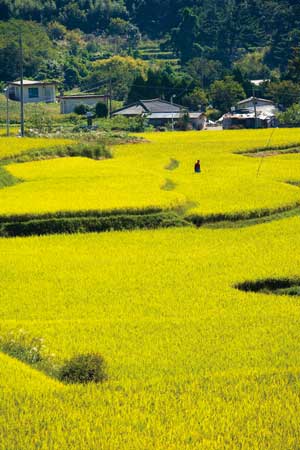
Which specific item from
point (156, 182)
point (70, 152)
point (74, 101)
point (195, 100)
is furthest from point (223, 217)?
point (195, 100)

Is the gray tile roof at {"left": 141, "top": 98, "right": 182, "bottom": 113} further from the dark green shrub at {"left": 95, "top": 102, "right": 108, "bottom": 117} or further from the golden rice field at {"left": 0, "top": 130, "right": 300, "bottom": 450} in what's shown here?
the golden rice field at {"left": 0, "top": 130, "right": 300, "bottom": 450}

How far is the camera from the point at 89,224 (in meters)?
22.5

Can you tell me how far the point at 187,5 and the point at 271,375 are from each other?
3347 inches

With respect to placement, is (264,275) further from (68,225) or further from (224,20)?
(224,20)

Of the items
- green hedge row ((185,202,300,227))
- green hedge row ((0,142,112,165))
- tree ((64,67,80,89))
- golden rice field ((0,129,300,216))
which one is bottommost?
tree ((64,67,80,89))

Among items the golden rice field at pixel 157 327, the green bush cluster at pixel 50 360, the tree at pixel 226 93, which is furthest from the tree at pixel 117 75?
the green bush cluster at pixel 50 360

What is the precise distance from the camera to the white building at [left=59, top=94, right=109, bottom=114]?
6191cm

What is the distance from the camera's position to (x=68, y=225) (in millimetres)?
22344

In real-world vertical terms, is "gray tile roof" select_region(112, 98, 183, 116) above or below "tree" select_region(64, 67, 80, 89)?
above

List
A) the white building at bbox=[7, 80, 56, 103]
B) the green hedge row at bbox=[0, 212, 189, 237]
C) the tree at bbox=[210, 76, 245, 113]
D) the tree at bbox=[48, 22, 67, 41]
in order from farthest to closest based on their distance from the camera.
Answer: the tree at bbox=[48, 22, 67, 41] → the tree at bbox=[210, 76, 245, 113] → the white building at bbox=[7, 80, 56, 103] → the green hedge row at bbox=[0, 212, 189, 237]

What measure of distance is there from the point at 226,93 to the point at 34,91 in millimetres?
11822

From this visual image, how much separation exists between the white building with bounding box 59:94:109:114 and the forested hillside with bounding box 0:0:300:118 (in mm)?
3420

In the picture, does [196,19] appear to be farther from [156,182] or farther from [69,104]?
[156,182]

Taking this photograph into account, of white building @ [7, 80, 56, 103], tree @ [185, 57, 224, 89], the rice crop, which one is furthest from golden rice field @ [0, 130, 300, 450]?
tree @ [185, 57, 224, 89]
